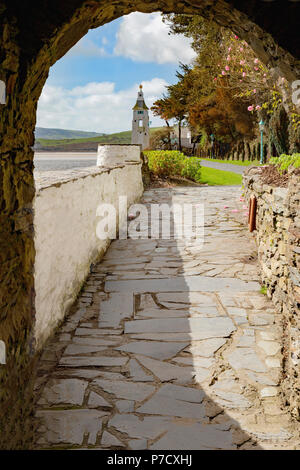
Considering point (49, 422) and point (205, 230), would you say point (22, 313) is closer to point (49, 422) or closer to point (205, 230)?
point (49, 422)

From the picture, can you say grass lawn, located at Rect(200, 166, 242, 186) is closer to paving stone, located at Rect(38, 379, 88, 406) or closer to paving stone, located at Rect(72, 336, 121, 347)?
paving stone, located at Rect(72, 336, 121, 347)

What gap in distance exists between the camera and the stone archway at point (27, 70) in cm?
195

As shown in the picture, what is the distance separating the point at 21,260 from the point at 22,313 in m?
0.32

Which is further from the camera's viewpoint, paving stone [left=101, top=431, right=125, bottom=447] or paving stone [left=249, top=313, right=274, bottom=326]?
paving stone [left=249, top=313, right=274, bottom=326]

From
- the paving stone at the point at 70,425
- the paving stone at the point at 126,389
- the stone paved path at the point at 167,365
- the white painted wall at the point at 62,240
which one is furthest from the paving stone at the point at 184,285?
the paving stone at the point at 70,425

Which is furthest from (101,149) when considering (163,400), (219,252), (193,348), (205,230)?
(163,400)

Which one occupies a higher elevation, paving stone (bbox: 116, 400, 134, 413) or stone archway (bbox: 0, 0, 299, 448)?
stone archway (bbox: 0, 0, 299, 448)

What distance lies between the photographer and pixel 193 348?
3.81 m

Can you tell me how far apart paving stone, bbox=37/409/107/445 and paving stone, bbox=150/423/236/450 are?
0.44m

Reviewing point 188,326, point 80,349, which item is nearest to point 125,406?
point 80,349

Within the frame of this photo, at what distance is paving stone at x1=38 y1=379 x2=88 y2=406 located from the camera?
3033mm

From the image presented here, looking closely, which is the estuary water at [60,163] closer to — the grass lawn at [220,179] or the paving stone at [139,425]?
the paving stone at [139,425]

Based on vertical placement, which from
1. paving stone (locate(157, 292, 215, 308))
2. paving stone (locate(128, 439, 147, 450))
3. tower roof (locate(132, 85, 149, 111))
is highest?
tower roof (locate(132, 85, 149, 111))

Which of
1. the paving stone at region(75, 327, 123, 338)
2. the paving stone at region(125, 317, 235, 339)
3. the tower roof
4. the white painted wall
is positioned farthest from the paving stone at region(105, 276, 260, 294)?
the tower roof
